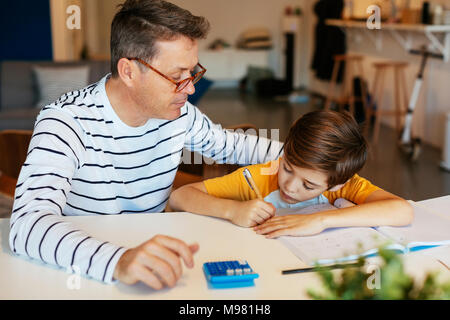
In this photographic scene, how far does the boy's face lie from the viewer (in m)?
1.35

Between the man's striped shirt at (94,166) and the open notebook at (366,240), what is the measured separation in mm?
389

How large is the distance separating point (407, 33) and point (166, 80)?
4.57 meters

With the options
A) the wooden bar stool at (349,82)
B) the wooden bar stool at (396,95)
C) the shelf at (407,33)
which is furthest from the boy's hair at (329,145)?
the wooden bar stool at (349,82)

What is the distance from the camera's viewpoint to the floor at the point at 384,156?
2.76m

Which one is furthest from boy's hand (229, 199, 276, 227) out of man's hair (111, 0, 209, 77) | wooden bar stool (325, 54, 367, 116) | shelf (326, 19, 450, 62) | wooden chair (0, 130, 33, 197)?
wooden bar stool (325, 54, 367, 116)

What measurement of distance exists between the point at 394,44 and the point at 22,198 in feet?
17.0

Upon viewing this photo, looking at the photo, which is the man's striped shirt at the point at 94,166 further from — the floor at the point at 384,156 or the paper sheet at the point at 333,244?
the floor at the point at 384,156

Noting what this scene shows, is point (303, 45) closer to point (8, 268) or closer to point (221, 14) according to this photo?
point (221, 14)

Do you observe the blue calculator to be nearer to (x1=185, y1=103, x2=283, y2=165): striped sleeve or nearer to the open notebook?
the open notebook

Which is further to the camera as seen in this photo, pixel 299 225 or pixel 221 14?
pixel 221 14

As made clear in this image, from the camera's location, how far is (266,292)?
0.91m
